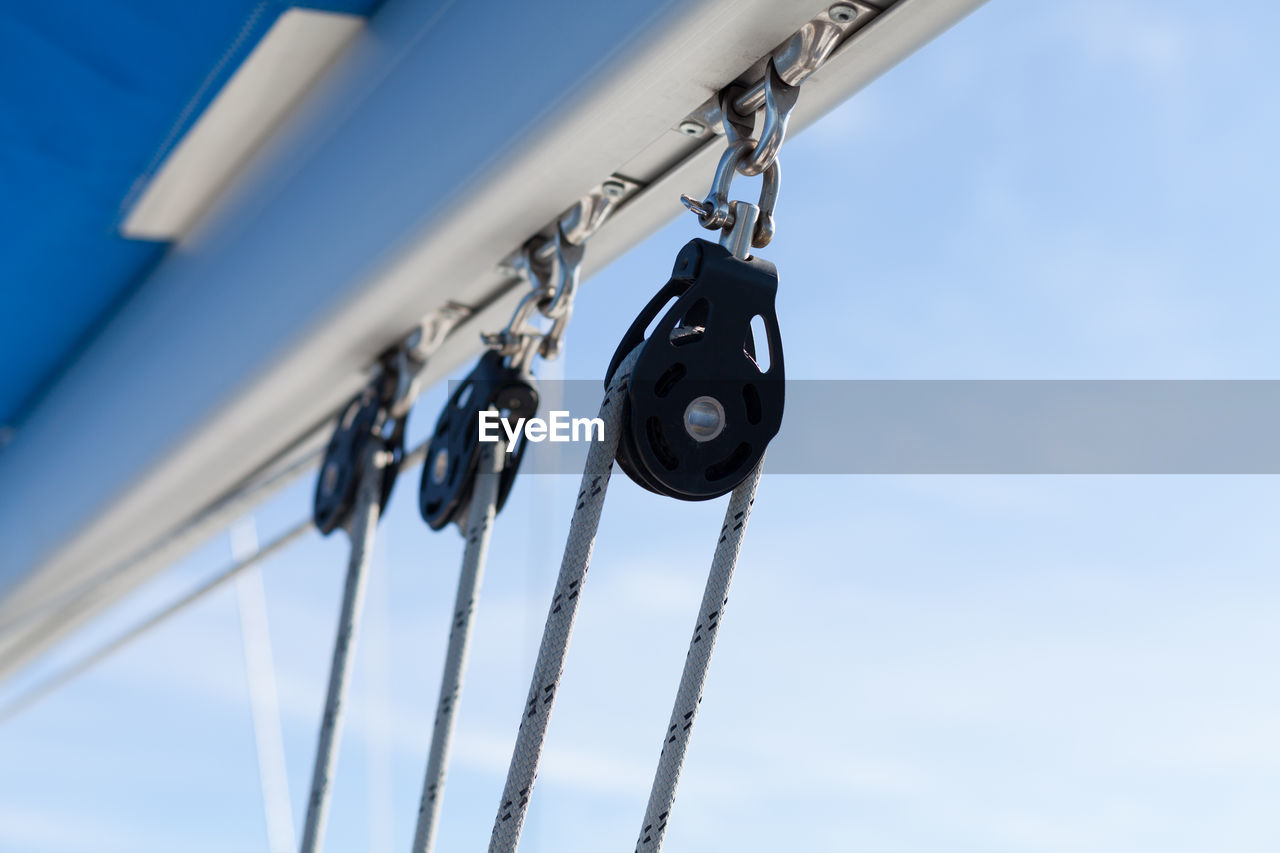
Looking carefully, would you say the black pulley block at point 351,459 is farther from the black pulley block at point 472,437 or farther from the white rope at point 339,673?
the black pulley block at point 472,437

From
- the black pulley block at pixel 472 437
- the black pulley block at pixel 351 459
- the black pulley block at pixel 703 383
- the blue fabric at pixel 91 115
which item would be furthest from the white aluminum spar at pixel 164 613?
the black pulley block at pixel 703 383

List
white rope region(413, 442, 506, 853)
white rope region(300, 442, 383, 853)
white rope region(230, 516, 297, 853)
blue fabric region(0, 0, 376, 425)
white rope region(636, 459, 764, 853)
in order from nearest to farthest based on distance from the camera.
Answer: white rope region(636, 459, 764, 853)
white rope region(413, 442, 506, 853)
white rope region(300, 442, 383, 853)
blue fabric region(0, 0, 376, 425)
white rope region(230, 516, 297, 853)

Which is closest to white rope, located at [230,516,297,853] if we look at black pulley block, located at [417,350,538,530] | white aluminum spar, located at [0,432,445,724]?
white aluminum spar, located at [0,432,445,724]

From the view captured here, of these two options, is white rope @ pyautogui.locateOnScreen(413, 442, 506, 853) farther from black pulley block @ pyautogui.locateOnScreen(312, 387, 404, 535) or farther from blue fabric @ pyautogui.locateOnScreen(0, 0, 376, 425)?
blue fabric @ pyautogui.locateOnScreen(0, 0, 376, 425)

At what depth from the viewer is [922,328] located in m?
0.92

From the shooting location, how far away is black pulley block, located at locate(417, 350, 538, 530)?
77 centimetres

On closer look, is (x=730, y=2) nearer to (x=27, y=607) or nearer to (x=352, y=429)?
(x=352, y=429)

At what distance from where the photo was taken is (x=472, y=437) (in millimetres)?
777

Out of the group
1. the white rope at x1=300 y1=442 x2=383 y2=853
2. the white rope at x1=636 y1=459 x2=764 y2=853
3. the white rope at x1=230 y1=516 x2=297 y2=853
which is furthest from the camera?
the white rope at x1=230 y1=516 x2=297 y2=853

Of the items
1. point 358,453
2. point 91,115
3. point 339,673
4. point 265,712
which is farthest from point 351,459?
point 265,712

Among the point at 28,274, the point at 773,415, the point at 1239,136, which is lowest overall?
the point at 773,415

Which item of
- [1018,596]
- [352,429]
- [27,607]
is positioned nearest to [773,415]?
[1018,596]

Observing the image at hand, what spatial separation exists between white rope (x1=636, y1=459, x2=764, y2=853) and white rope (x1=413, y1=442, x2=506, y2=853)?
26 cm

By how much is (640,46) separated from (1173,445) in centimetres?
35
